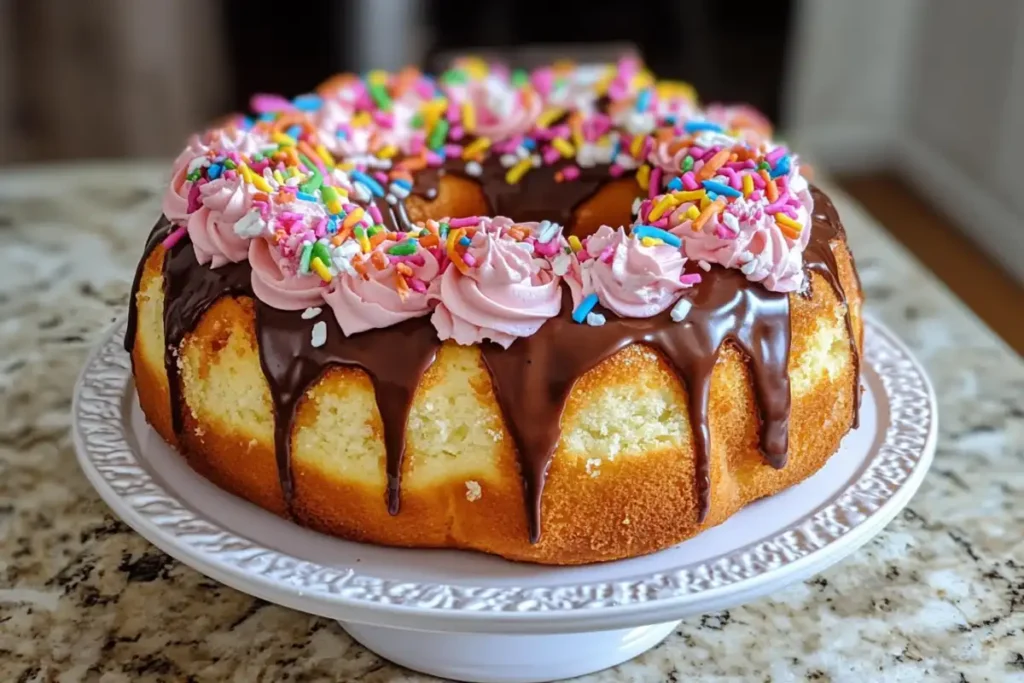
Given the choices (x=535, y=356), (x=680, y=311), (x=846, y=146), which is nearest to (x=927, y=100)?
(x=846, y=146)

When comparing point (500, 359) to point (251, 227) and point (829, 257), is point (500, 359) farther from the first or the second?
point (829, 257)

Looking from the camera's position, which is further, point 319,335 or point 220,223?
point 220,223

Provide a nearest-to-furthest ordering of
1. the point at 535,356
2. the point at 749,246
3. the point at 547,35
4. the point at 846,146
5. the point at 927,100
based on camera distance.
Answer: the point at 535,356 < the point at 749,246 < the point at 547,35 < the point at 927,100 < the point at 846,146

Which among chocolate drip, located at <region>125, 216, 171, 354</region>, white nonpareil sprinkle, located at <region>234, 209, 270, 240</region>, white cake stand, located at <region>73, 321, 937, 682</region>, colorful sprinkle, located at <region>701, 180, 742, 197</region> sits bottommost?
white cake stand, located at <region>73, 321, 937, 682</region>

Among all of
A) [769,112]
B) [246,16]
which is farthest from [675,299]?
[769,112]

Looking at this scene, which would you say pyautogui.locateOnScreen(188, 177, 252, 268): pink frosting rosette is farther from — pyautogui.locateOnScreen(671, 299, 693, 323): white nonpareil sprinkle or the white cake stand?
pyautogui.locateOnScreen(671, 299, 693, 323): white nonpareil sprinkle

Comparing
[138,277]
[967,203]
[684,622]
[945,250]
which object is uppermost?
[138,277]

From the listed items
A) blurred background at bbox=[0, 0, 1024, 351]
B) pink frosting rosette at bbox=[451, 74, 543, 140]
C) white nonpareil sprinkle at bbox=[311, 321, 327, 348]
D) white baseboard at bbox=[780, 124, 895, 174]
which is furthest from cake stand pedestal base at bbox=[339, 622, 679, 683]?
white baseboard at bbox=[780, 124, 895, 174]
